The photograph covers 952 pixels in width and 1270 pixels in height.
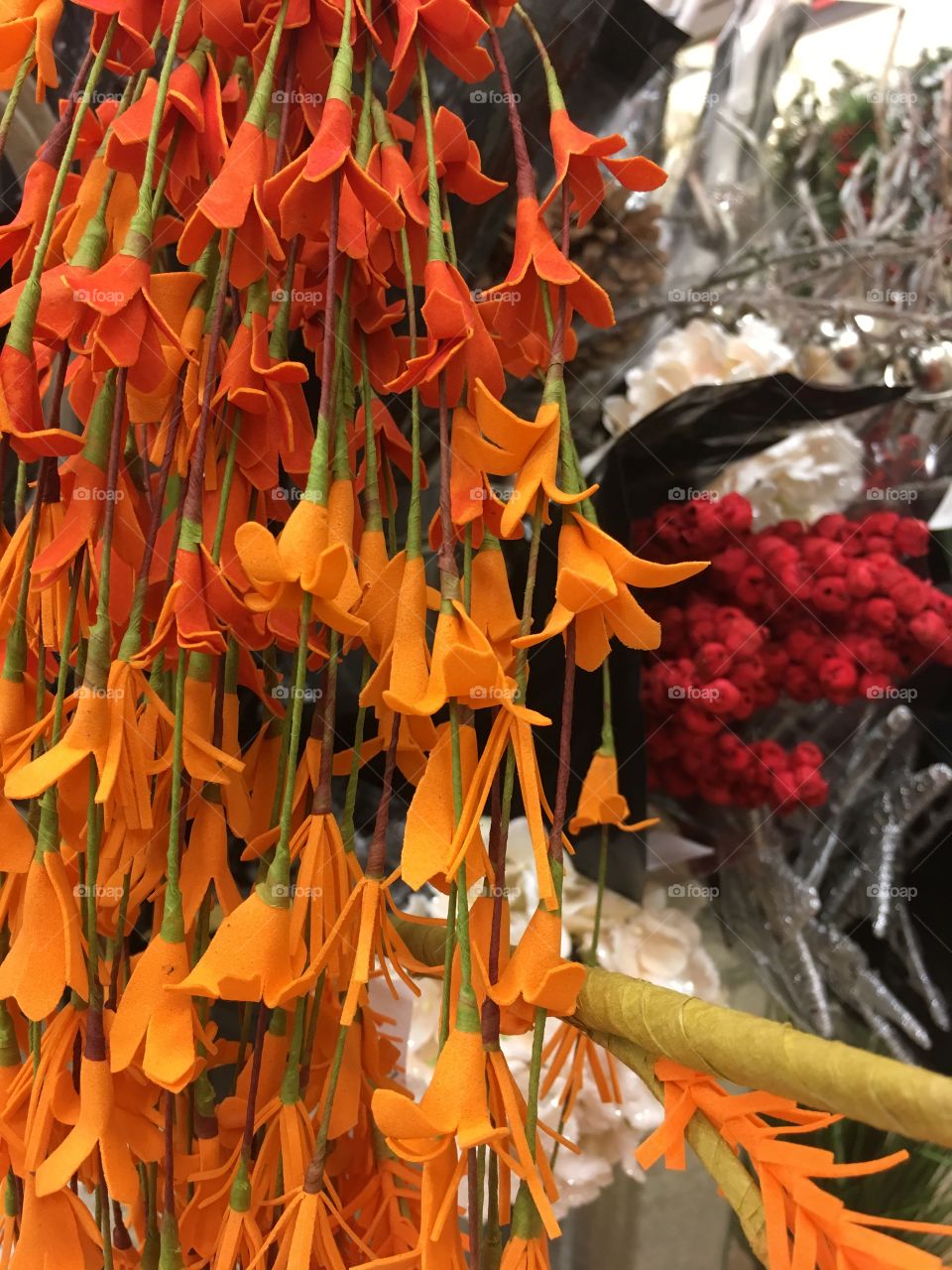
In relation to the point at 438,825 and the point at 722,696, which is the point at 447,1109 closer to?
the point at 438,825

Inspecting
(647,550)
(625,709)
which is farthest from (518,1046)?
(647,550)

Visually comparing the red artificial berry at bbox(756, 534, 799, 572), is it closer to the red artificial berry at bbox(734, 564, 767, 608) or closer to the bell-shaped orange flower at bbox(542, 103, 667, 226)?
the red artificial berry at bbox(734, 564, 767, 608)

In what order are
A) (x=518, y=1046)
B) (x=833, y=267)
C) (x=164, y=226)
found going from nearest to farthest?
(x=164, y=226) → (x=518, y=1046) → (x=833, y=267)

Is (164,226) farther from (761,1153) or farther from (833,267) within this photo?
(833,267)

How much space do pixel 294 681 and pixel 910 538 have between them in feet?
1.43

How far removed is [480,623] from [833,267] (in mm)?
518

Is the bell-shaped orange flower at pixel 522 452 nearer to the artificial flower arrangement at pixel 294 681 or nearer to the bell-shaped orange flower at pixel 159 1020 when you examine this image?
the artificial flower arrangement at pixel 294 681

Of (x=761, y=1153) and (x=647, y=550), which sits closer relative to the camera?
(x=761, y=1153)

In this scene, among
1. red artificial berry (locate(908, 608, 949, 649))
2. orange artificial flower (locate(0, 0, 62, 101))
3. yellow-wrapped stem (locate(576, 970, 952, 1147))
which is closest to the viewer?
yellow-wrapped stem (locate(576, 970, 952, 1147))

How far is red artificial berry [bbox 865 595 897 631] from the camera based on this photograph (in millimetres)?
530

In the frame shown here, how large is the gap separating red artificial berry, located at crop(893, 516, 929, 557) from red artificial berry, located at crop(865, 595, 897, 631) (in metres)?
0.04

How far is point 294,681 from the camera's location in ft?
0.92

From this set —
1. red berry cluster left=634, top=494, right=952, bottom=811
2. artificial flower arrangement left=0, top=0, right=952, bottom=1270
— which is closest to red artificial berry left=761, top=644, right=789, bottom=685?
red berry cluster left=634, top=494, right=952, bottom=811

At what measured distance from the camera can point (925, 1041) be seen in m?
0.55
